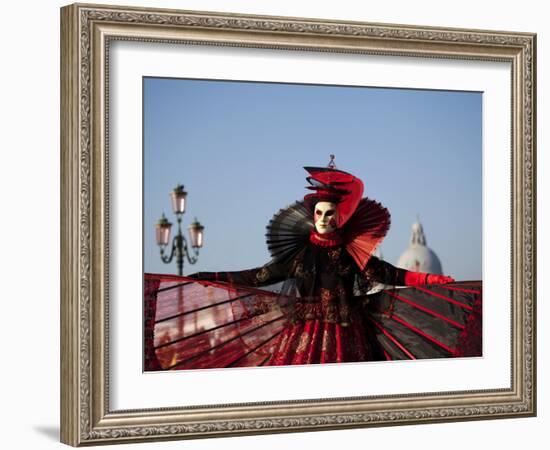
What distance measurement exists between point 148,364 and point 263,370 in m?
0.45

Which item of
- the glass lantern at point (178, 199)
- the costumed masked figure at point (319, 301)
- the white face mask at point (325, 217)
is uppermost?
the glass lantern at point (178, 199)

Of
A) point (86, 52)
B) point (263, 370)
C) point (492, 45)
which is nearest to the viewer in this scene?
point (86, 52)

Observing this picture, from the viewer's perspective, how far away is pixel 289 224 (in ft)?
15.4

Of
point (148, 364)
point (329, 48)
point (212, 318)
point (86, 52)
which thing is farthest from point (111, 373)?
point (329, 48)

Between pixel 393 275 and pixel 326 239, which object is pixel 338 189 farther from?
pixel 393 275

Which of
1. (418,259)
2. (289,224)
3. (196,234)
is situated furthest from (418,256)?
(196,234)

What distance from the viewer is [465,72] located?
194 inches

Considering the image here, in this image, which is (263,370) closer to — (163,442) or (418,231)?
(163,442)

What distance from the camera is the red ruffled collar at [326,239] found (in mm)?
4750

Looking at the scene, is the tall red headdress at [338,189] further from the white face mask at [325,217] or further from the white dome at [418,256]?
the white dome at [418,256]

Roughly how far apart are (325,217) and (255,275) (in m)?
0.37

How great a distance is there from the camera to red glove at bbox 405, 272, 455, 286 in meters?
4.86

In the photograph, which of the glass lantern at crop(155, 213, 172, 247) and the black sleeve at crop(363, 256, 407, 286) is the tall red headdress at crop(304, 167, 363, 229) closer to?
the black sleeve at crop(363, 256, 407, 286)

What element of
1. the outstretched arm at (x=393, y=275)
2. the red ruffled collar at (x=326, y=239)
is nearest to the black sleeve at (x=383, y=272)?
the outstretched arm at (x=393, y=275)
